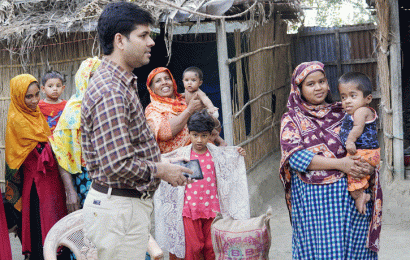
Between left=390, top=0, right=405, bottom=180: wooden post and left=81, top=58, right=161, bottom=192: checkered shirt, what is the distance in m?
4.37

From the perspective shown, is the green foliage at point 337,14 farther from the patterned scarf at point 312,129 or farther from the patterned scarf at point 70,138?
the patterned scarf at point 312,129

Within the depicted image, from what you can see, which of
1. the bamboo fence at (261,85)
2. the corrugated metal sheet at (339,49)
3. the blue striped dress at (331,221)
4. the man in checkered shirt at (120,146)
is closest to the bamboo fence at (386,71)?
the bamboo fence at (261,85)

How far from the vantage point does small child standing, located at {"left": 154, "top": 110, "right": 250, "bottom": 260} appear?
4340 millimetres

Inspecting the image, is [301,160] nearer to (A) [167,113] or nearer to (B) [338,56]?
(A) [167,113]

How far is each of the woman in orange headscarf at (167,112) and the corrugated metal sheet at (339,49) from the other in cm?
544

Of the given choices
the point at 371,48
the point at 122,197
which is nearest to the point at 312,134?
the point at 122,197

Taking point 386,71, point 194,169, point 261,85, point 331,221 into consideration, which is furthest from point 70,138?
point 261,85

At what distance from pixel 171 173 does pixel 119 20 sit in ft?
2.61

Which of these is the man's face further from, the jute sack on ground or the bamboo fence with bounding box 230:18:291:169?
the bamboo fence with bounding box 230:18:291:169

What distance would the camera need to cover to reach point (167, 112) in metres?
4.64

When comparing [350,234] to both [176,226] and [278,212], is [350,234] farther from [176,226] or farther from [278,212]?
[278,212]

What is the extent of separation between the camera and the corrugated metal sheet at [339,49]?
9.35 m

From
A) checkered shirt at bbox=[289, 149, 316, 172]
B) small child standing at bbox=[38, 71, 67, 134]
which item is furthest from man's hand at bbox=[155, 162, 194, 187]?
small child standing at bbox=[38, 71, 67, 134]

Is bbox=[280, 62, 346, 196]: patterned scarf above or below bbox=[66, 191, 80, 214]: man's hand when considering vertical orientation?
above
